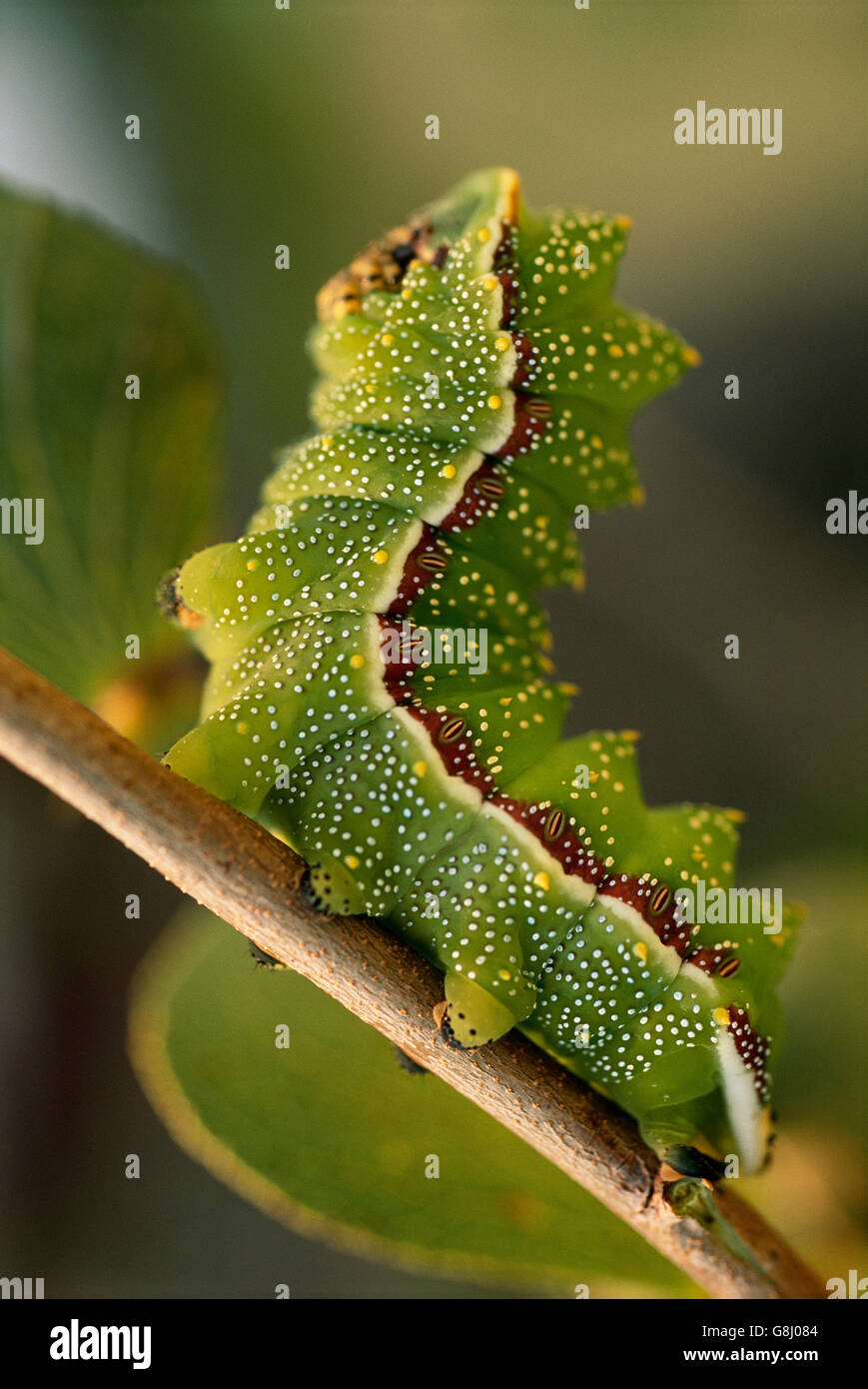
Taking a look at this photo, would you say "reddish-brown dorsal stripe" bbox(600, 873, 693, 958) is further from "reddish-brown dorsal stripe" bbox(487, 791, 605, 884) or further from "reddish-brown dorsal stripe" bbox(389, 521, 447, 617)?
"reddish-brown dorsal stripe" bbox(389, 521, 447, 617)

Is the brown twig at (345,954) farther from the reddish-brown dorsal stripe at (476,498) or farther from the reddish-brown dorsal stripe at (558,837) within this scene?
the reddish-brown dorsal stripe at (476,498)

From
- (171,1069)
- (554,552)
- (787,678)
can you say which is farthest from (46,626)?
(787,678)

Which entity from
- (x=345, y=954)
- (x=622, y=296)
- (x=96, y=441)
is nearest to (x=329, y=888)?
(x=345, y=954)

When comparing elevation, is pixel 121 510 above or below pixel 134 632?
above

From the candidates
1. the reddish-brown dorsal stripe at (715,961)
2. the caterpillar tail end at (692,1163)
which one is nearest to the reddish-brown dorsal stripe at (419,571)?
the reddish-brown dorsal stripe at (715,961)

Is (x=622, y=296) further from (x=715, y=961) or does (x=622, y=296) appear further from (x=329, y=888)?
(x=329, y=888)

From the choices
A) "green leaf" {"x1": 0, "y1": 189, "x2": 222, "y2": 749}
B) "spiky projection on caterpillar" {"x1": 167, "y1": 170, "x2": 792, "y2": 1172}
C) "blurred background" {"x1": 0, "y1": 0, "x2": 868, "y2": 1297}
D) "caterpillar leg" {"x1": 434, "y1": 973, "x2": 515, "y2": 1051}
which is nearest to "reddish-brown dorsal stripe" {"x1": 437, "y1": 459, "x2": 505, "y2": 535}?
"spiky projection on caterpillar" {"x1": 167, "y1": 170, "x2": 792, "y2": 1172}
